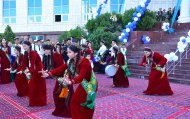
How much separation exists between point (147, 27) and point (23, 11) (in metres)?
16.7

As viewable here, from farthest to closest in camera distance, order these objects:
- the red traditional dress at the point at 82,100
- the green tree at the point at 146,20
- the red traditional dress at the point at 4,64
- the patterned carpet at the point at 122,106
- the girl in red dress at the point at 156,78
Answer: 1. the green tree at the point at 146,20
2. the red traditional dress at the point at 4,64
3. the girl in red dress at the point at 156,78
4. the patterned carpet at the point at 122,106
5. the red traditional dress at the point at 82,100

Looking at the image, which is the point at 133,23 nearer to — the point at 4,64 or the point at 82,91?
the point at 4,64

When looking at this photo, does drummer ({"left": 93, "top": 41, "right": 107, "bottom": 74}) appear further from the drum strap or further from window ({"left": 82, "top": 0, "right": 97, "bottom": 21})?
window ({"left": 82, "top": 0, "right": 97, "bottom": 21})

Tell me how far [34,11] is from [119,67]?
21303mm

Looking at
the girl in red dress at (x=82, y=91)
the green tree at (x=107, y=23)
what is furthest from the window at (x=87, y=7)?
the girl in red dress at (x=82, y=91)

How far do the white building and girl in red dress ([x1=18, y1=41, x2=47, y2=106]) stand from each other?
782 inches

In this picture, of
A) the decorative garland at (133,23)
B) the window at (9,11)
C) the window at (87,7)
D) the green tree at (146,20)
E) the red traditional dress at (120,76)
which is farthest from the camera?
the window at (9,11)

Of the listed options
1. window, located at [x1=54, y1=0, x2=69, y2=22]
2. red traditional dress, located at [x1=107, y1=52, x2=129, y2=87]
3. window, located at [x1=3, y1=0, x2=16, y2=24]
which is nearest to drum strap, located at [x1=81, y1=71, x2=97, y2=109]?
red traditional dress, located at [x1=107, y1=52, x2=129, y2=87]

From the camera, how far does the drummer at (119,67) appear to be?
32.9 feet

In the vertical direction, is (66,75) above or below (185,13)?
below

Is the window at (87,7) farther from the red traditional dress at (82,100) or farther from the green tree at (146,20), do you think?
the red traditional dress at (82,100)

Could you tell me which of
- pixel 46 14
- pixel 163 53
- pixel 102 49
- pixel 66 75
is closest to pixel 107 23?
pixel 102 49

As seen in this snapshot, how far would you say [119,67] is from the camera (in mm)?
10164

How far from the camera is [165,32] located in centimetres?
1692
